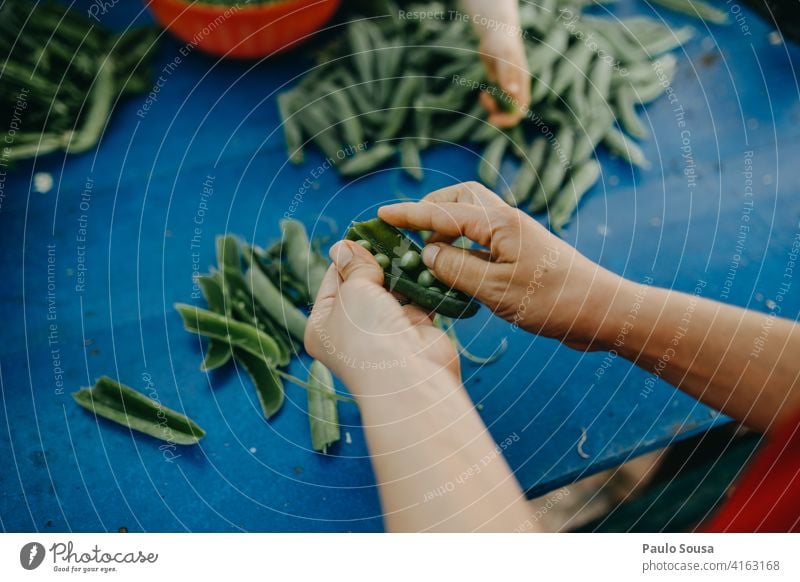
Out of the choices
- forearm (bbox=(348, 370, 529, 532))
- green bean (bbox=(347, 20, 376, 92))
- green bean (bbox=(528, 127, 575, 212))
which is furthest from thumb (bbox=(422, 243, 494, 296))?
green bean (bbox=(347, 20, 376, 92))

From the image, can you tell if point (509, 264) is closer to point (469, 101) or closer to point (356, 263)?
point (356, 263)

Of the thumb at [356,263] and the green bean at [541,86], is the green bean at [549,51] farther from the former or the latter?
the thumb at [356,263]

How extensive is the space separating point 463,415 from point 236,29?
0.59 m

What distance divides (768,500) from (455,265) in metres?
0.41

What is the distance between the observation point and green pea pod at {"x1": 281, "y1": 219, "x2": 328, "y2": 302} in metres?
0.84

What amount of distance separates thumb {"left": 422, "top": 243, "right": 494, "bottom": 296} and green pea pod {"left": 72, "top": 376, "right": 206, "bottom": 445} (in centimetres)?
33

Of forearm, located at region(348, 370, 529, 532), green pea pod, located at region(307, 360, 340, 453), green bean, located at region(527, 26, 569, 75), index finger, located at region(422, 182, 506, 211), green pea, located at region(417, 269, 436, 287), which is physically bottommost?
forearm, located at region(348, 370, 529, 532)

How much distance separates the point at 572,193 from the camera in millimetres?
944

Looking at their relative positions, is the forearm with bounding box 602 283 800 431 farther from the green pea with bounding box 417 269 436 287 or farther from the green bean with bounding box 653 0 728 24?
the green bean with bounding box 653 0 728 24

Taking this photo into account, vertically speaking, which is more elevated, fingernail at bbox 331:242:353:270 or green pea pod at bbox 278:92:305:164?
green pea pod at bbox 278:92:305:164

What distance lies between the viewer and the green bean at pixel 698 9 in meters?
1.10

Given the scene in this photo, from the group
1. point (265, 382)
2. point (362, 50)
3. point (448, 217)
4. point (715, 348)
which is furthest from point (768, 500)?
point (362, 50)

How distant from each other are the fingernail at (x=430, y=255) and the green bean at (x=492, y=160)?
0.22m

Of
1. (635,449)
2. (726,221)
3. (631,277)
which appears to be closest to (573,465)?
(635,449)
